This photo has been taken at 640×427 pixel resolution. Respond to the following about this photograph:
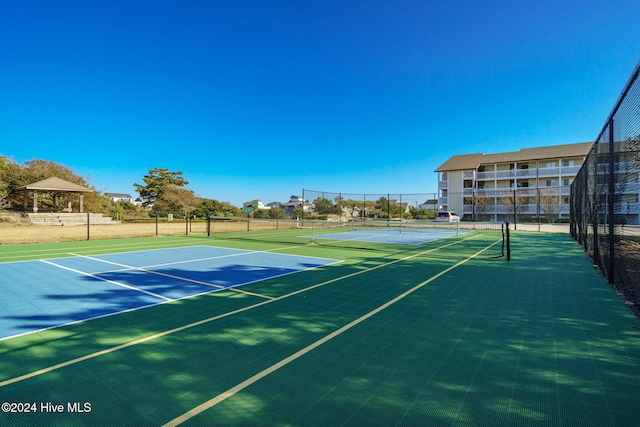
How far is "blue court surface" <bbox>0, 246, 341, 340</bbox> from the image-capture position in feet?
14.8

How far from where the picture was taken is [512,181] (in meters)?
40.6

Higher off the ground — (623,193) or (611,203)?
(623,193)

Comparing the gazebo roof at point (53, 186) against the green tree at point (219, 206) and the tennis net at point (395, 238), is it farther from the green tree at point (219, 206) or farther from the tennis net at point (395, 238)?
the tennis net at point (395, 238)

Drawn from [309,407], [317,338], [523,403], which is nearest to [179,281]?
[317,338]

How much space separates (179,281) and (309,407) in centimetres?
523

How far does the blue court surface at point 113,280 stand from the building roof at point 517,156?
4042cm

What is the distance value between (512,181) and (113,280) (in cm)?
4615

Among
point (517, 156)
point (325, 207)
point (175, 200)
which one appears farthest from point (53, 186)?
point (517, 156)

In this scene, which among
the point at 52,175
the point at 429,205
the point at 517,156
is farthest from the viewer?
the point at 517,156

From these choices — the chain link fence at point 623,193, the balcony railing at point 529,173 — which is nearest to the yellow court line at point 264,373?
the chain link fence at point 623,193

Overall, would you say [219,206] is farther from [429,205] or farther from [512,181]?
[512,181]

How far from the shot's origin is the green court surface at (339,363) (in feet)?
7.41

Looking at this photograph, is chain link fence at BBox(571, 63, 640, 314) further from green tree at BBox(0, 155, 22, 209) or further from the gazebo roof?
green tree at BBox(0, 155, 22, 209)

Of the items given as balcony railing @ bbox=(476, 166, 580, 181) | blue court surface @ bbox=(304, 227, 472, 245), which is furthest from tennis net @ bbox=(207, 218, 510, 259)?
balcony railing @ bbox=(476, 166, 580, 181)
